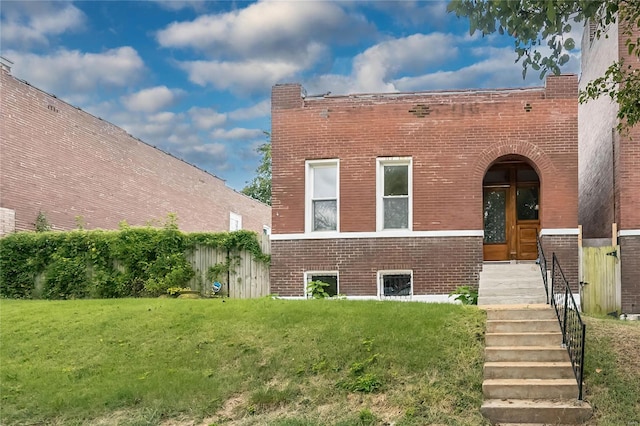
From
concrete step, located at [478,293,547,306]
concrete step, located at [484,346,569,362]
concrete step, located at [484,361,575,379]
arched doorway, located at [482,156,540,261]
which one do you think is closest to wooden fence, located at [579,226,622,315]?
arched doorway, located at [482,156,540,261]

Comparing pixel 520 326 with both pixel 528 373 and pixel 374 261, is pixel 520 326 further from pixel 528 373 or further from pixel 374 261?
pixel 374 261

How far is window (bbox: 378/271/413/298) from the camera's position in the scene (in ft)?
54.7

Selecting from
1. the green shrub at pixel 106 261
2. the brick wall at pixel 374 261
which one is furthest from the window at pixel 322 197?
the green shrub at pixel 106 261

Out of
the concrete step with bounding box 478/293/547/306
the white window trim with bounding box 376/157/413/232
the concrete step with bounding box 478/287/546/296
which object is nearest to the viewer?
the concrete step with bounding box 478/293/547/306

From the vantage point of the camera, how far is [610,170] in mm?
17203

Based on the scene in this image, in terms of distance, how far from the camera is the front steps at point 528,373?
850 cm

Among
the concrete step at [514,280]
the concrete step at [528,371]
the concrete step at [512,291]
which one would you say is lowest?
the concrete step at [528,371]

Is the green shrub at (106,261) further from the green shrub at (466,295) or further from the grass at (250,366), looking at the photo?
the green shrub at (466,295)

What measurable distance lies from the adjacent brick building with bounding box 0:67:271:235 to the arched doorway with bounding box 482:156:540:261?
1179 cm

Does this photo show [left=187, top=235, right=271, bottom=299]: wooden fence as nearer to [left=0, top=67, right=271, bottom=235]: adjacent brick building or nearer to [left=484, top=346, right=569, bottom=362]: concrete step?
[left=0, top=67, right=271, bottom=235]: adjacent brick building

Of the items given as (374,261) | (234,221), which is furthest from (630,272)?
(234,221)

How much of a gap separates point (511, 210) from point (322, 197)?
512cm

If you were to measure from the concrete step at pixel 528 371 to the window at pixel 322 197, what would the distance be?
321 inches

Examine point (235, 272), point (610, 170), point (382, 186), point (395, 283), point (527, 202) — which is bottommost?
point (395, 283)
